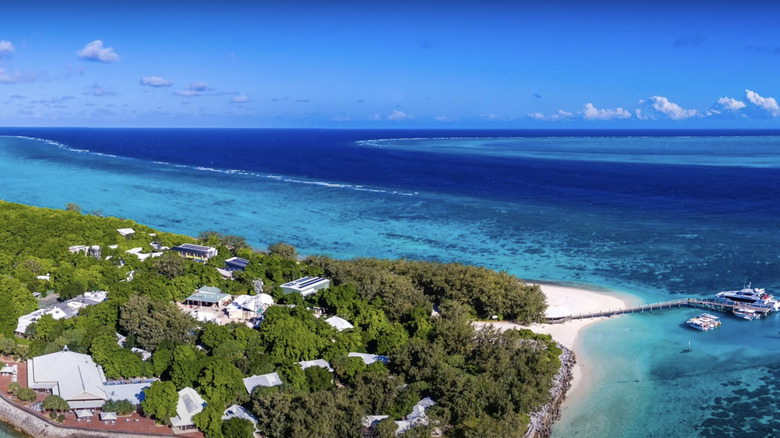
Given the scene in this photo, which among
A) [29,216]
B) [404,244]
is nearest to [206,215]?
[29,216]

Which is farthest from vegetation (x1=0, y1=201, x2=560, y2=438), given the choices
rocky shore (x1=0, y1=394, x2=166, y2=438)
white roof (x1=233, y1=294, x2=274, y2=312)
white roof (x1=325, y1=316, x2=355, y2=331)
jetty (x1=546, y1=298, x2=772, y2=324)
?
jetty (x1=546, y1=298, x2=772, y2=324)

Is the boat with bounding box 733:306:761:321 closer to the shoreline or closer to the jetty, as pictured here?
the jetty

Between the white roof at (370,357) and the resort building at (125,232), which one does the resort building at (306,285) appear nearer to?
the white roof at (370,357)

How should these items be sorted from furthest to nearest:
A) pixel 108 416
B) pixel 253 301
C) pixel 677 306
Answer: pixel 677 306 → pixel 253 301 → pixel 108 416

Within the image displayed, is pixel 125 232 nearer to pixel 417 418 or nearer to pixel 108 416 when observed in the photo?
pixel 108 416

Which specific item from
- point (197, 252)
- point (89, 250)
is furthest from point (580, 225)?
point (89, 250)
